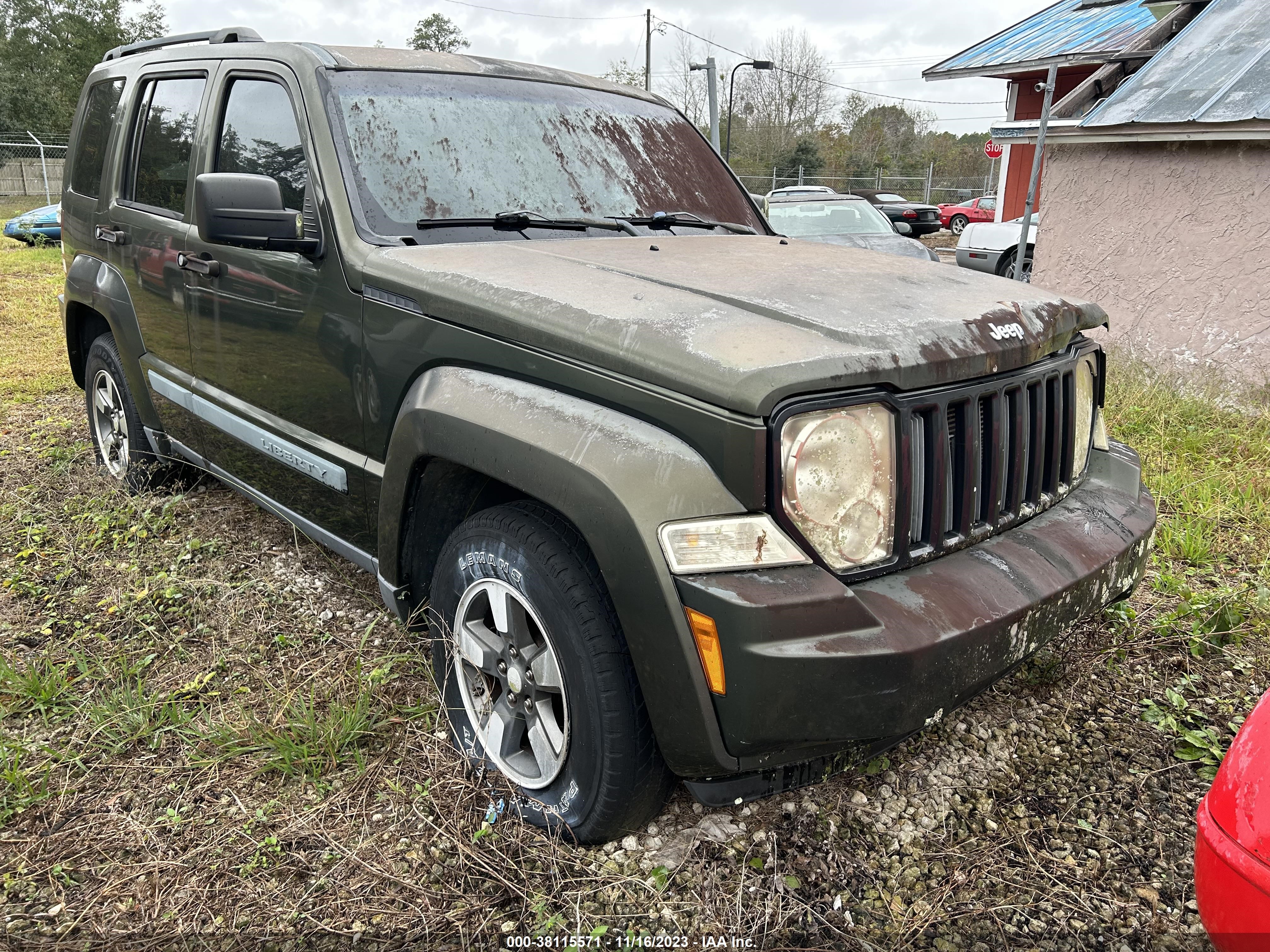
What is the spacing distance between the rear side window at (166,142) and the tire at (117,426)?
76cm

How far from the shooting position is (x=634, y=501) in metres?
1.78

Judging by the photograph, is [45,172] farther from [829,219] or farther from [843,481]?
[843,481]

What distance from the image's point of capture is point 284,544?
3.96 m

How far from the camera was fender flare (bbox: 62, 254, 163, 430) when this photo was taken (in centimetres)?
389

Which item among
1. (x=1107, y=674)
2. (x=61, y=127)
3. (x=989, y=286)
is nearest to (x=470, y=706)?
(x=989, y=286)

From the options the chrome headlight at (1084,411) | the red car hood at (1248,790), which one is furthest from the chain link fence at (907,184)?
the red car hood at (1248,790)

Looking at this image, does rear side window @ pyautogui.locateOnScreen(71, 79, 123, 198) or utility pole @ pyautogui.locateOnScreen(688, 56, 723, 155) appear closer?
rear side window @ pyautogui.locateOnScreen(71, 79, 123, 198)

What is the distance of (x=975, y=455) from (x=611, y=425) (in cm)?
79

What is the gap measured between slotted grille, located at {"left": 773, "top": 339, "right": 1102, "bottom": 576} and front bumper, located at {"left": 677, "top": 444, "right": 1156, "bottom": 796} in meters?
0.07

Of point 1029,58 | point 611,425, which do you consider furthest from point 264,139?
point 1029,58

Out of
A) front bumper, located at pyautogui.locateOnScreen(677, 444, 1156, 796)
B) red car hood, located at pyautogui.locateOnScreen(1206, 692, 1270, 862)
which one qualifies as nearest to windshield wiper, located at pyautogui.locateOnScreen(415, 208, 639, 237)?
front bumper, located at pyautogui.locateOnScreen(677, 444, 1156, 796)

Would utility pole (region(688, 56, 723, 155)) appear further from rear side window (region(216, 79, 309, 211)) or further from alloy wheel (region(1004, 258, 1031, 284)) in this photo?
rear side window (region(216, 79, 309, 211))

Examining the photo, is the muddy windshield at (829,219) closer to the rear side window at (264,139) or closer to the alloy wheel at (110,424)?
the alloy wheel at (110,424)

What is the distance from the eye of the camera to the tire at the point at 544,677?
196 centimetres
